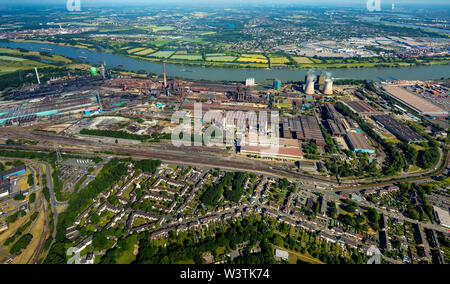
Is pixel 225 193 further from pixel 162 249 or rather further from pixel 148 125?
pixel 148 125

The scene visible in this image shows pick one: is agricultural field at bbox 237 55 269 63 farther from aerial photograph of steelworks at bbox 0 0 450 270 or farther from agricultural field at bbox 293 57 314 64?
agricultural field at bbox 293 57 314 64

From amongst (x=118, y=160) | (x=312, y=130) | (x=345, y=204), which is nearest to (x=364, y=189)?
(x=345, y=204)

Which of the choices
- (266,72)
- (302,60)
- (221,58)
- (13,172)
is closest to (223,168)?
(13,172)

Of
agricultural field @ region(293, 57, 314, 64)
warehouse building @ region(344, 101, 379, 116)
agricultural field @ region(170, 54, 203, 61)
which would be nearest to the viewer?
warehouse building @ region(344, 101, 379, 116)

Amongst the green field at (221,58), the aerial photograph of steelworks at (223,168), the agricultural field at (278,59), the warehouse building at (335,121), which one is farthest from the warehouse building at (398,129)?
the green field at (221,58)

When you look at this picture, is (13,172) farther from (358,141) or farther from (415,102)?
(415,102)

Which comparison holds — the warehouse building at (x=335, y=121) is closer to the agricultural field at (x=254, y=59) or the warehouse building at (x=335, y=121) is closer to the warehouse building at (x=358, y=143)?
the warehouse building at (x=358, y=143)

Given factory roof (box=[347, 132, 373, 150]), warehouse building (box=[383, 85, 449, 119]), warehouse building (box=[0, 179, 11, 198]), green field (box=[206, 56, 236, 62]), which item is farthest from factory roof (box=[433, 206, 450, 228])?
green field (box=[206, 56, 236, 62])
